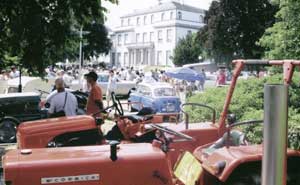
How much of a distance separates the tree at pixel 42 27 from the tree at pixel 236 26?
44676 millimetres

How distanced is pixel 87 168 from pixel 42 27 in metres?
5.80

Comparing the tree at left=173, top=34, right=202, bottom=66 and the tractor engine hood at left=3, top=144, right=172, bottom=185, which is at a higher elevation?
the tree at left=173, top=34, right=202, bottom=66

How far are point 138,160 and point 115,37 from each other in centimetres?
12193

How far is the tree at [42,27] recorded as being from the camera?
31.3 ft

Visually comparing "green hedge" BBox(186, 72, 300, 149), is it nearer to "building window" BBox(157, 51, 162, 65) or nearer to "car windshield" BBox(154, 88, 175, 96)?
"car windshield" BBox(154, 88, 175, 96)

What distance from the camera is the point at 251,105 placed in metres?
10.0

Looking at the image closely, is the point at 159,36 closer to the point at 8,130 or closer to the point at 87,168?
the point at 8,130

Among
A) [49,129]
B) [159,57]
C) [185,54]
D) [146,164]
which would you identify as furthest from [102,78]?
[159,57]

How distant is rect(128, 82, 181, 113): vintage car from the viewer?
20562mm

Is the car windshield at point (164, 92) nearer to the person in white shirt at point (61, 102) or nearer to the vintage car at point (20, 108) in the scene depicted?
the vintage car at point (20, 108)

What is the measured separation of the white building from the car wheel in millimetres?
85508

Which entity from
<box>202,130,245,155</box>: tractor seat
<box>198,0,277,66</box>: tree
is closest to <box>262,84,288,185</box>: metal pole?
<box>202,130,245,155</box>: tractor seat

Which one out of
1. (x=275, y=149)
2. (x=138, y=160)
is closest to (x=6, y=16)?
(x=138, y=160)

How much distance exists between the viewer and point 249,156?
471cm
